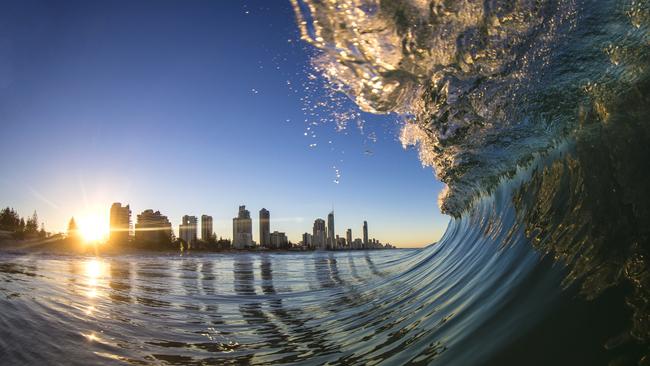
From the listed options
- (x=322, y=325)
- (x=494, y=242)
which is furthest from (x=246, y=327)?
(x=494, y=242)

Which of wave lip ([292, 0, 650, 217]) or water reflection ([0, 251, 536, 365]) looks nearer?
water reflection ([0, 251, 536, 365])

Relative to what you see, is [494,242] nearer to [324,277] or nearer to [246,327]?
[246,327]

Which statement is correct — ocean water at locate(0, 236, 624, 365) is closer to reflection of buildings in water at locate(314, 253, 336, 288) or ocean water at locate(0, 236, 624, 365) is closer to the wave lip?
the wave lip

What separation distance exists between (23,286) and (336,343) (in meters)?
4.24

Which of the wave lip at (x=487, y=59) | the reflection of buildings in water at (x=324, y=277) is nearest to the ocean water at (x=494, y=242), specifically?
the wave lip at (x=487, y=59)

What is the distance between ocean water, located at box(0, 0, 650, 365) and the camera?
190 cm

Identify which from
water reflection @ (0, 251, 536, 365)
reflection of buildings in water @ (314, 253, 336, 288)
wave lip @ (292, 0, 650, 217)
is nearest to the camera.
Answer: water reflection @ (0, 251, 536, 365)

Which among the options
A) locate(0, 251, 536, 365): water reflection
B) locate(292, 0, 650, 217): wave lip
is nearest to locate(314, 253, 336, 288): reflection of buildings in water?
locate(0, 251, 536, 365): water reflection

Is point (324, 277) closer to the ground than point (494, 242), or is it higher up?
closer to the ground

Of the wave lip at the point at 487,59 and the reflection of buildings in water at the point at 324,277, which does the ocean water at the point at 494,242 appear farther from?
the reflection of buildings in water at the point at 324,277

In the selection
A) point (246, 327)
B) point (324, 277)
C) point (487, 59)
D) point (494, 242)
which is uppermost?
point (487, 59)

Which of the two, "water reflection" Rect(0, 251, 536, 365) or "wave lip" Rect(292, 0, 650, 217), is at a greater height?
"wave lip" Rect(292, 0, 650, 217)

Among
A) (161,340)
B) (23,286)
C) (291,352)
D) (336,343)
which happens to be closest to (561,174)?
(336,343)

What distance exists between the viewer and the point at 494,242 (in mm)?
4555
